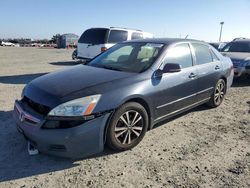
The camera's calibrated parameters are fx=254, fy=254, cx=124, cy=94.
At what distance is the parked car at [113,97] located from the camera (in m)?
3.14

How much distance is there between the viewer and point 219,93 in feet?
19.4

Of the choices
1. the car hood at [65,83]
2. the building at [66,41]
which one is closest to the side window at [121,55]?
the car hood at [65,83]

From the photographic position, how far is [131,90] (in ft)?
11.8

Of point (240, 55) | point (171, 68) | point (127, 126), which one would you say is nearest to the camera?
point (127, 126)

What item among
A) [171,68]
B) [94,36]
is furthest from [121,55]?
[94,36]

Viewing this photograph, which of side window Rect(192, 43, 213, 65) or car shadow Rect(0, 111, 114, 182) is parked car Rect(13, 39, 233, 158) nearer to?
side window Rect(192, 43, 213, 65)

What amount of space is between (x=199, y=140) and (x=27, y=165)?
2654 mm

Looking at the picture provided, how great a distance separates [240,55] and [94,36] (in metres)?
5.70

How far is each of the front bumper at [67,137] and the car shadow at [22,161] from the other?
0.77 feet

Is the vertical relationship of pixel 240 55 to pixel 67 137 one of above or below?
above

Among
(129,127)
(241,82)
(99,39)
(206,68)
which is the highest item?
(99,39)

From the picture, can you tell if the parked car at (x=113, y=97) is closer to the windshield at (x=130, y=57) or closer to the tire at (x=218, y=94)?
the windshield at (x=130, y=57)

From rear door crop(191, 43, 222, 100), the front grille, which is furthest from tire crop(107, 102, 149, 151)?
rear door crop(191, 43, 222, 100)

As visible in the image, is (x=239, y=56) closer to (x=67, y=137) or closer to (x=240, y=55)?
(x=240, y=55)
